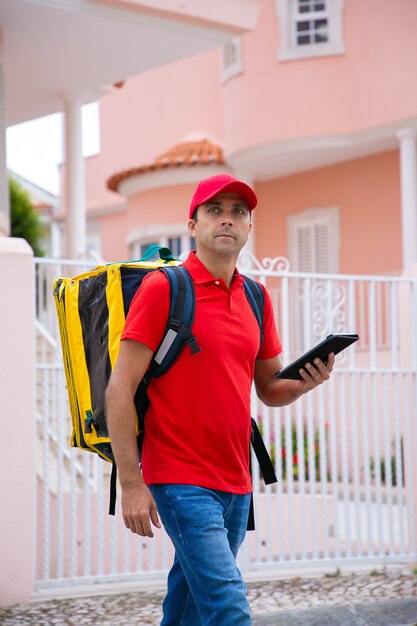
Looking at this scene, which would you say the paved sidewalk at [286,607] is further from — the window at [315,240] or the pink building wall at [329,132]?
the window at [315,240]

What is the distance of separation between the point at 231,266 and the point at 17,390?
328 centimetres

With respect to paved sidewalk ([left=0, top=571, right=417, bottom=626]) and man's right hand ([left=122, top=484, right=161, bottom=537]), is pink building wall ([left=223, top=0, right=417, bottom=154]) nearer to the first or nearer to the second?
paved sidewalk ([left=0, top=571, right=417, bottom=626])

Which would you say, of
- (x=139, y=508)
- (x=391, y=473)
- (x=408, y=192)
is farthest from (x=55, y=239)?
(x=139, y=508)

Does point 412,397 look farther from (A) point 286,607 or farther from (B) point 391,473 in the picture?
(A) point 286,607

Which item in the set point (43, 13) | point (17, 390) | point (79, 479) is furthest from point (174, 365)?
point (43, 13)

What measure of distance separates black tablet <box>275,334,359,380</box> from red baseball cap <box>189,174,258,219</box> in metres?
0.57

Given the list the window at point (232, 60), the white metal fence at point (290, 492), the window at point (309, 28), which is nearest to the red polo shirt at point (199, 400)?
the white metal fence at point (290, 492)

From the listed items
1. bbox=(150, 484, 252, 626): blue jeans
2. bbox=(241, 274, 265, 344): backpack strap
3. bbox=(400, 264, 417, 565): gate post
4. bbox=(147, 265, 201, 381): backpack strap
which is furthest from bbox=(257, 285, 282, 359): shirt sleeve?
bbox=(400, 264, 417, 565): gate post

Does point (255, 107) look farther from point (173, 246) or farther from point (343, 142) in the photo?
point (173, 246)

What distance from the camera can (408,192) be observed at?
15875 mm

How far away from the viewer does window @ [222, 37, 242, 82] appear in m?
17.5

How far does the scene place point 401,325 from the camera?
334 inches

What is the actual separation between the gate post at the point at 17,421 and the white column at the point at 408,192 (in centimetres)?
974

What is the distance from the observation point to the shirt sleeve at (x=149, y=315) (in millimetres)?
3650
